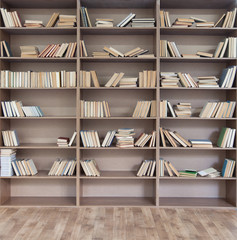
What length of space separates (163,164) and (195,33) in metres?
1.84

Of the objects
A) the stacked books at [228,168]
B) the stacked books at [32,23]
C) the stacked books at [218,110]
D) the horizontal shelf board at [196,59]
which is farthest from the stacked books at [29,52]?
the stacked books at [228,168]

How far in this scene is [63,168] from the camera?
405 cm

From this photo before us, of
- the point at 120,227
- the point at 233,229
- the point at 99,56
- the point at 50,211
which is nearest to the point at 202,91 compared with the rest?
the point at 99,56

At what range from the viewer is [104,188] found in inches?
173

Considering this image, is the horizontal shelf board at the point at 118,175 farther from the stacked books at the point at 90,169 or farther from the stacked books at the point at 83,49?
the stacked books at the point at 83,49

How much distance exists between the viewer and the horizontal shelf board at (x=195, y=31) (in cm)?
399

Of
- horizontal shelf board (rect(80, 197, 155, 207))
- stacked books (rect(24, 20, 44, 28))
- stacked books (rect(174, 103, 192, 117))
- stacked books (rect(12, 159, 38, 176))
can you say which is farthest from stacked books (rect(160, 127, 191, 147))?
stacked books (rect(24, 20, 44, 28))

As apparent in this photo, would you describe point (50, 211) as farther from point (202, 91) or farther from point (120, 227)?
point (202, 91)

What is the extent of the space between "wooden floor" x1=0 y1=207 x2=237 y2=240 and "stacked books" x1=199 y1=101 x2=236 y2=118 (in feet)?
4.01

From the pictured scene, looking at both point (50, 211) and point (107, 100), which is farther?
point (107, 100)

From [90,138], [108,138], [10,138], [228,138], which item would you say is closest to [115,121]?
[108,138]

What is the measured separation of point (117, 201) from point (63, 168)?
0.86m

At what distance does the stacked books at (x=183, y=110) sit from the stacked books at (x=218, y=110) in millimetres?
168

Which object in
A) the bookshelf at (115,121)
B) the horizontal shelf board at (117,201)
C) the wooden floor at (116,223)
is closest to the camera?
the wooden floor at (116,223)
